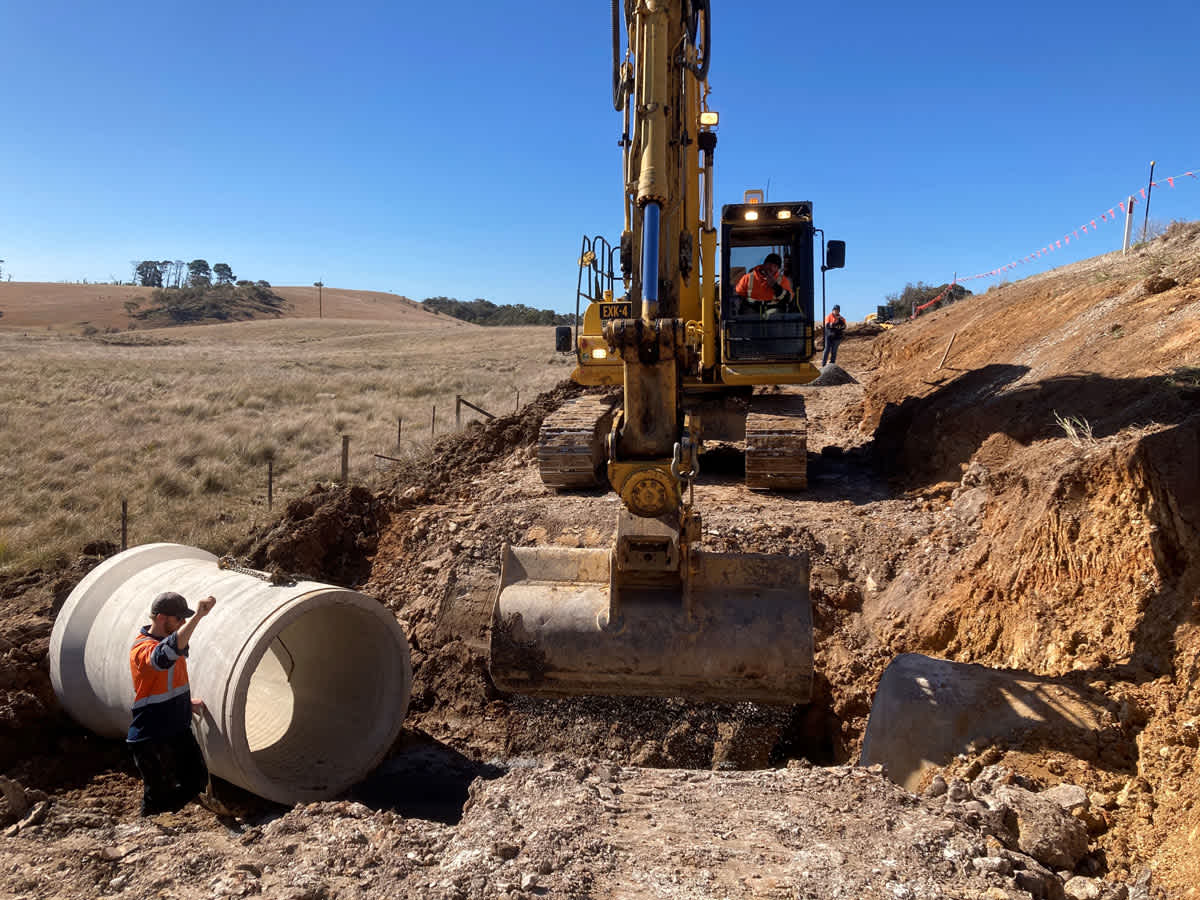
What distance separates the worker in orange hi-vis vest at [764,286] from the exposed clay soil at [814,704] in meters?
2.25

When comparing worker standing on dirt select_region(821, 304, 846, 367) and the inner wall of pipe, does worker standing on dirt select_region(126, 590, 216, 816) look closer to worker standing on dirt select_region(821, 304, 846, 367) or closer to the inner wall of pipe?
the inner wall of pipe

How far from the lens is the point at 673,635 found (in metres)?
4.92

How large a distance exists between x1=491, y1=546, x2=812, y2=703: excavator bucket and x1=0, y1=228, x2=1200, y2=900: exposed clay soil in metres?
0.52

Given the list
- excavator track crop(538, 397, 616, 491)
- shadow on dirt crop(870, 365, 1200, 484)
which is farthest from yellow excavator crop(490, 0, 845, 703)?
excavator track crop(538, 397, 616, 491)

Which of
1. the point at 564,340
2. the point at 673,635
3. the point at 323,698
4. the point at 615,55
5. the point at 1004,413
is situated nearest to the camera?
the point at 673,635

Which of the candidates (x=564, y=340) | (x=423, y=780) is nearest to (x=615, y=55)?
(x=564, y=340)

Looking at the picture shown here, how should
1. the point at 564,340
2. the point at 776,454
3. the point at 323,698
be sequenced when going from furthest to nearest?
the point at 564,340 < the point at 776,454 < the point at 323,698

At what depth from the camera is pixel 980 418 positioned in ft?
29.5

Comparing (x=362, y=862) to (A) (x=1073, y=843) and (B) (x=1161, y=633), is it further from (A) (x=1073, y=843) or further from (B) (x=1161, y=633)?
(B) (x=1161, y=633)

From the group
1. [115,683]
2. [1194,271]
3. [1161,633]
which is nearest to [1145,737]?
[1161,633]

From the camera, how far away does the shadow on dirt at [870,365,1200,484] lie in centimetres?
649

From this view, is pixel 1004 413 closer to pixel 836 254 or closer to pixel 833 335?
pixel 836 254

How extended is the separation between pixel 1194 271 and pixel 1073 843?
849cm

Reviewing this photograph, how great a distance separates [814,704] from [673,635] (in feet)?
6.61
